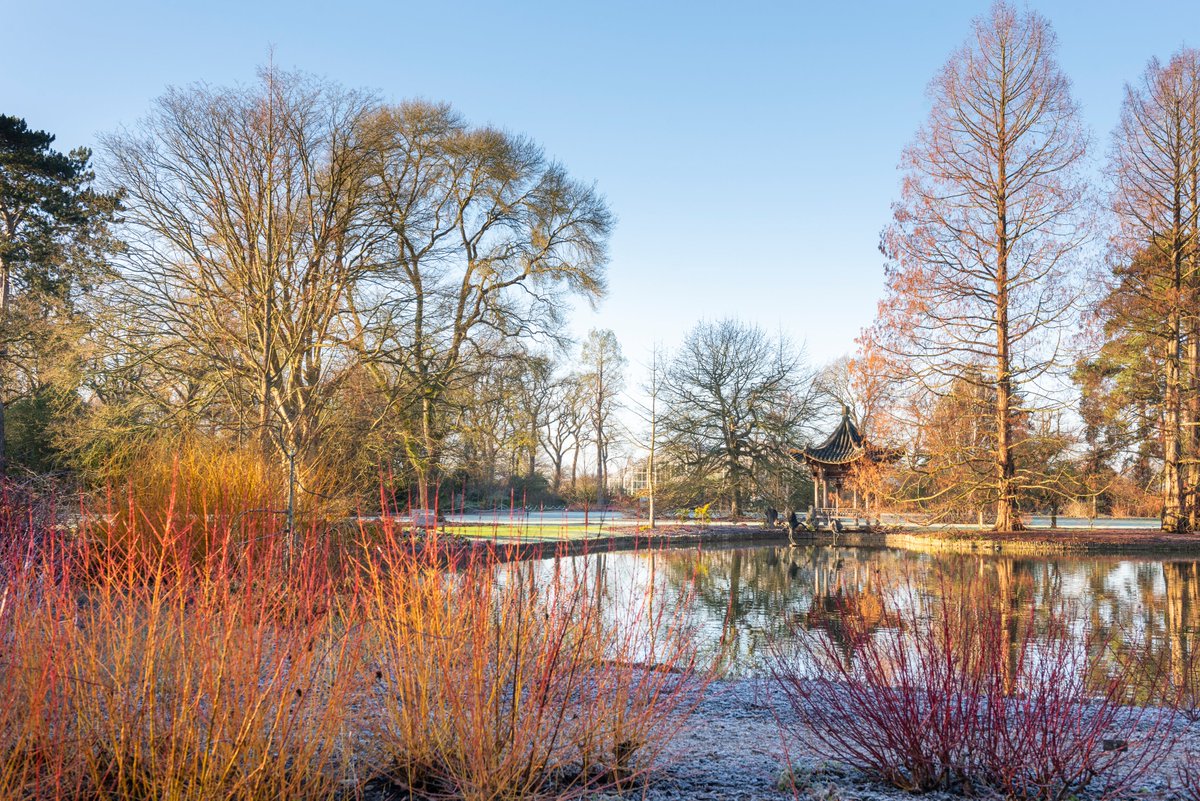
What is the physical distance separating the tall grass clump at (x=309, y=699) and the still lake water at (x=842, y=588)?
1031 mm

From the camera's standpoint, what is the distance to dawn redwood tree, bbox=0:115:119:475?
1744 centimetres

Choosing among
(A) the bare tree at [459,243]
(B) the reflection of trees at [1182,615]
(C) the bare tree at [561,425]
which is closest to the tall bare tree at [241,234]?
(A) the bare tree at [459,243]

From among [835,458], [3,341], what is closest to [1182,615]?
[835,458]

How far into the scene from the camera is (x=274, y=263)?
537 inches

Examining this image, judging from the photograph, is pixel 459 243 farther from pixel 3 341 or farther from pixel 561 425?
pixel 561 425

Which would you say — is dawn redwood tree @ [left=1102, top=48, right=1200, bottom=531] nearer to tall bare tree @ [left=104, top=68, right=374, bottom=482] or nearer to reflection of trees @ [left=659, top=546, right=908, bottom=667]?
reflection of trees @ [left=659, top=546, right=908, bottom=667]

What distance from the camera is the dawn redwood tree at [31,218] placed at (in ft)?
57.2

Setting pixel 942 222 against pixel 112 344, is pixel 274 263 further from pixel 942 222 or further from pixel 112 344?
pixel 942 222

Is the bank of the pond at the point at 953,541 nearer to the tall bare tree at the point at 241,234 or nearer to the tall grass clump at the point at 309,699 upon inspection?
the tall bare tree at the point at 241,234

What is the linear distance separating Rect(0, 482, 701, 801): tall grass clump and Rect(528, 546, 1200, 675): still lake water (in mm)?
1031

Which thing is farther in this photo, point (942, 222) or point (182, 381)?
point (942, 222)

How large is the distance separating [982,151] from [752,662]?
17.3 meters

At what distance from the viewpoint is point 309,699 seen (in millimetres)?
2990

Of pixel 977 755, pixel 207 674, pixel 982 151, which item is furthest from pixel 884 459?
pixel 207 674
